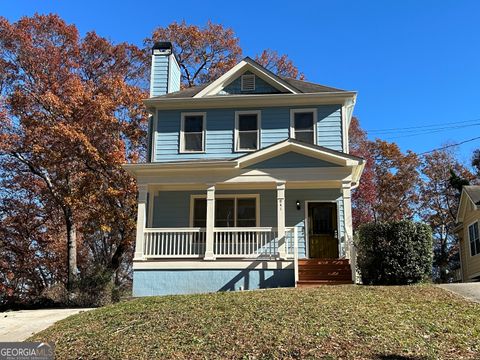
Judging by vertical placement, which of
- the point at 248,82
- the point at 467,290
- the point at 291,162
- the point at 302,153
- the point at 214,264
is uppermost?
the point at 248,82

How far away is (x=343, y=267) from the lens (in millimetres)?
13922

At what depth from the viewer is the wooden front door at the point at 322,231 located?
1563 centimetres

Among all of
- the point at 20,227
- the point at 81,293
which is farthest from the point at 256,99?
the point at 20,227

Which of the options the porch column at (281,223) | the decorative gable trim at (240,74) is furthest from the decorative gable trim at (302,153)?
the decorative gable trim at (240,74)

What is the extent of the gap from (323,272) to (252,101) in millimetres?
6275

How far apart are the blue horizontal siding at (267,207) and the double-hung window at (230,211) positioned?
0.79 feet

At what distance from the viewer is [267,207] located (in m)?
16.0

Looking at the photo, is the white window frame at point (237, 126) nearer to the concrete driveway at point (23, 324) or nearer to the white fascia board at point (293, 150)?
the white fascia board at point (293, 150)

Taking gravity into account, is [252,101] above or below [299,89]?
below

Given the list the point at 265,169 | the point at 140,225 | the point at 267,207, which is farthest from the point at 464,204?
the point at 140,225

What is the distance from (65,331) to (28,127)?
13.3 metres

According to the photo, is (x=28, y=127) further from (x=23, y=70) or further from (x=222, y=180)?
(x=222, y=180)

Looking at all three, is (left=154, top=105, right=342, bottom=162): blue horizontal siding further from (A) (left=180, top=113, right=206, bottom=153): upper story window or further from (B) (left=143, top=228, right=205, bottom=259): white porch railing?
(B) (left=143, top=228, right=205, bottom=259): white porch railing

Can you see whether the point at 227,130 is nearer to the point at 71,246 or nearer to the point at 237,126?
the point at 237,126
